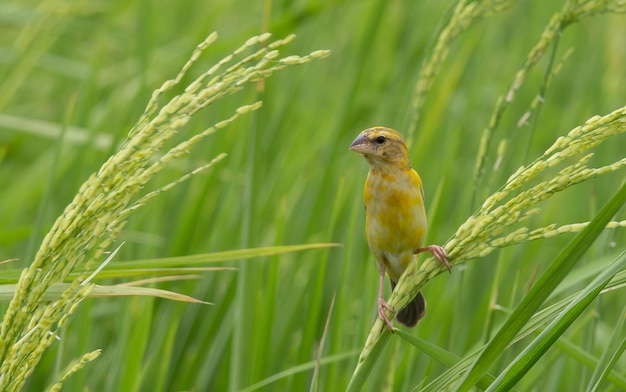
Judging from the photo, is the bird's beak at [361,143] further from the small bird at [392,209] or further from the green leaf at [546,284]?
the green leaf at [546,284]

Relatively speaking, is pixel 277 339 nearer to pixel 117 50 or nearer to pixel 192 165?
pixel 192 165

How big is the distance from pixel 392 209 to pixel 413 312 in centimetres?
34

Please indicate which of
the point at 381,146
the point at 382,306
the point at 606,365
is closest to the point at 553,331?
the point at 606,365

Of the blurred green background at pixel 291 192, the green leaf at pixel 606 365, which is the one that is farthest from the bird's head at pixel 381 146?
the green leaf at pixel 606 365

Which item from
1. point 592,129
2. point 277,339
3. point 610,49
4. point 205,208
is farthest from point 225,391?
point 610,49

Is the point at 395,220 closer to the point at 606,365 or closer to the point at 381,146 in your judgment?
the point at 381,146

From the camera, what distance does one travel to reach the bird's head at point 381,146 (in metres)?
3.05

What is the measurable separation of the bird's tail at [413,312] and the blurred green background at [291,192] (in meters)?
0.11

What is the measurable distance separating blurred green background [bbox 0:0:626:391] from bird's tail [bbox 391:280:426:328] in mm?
111

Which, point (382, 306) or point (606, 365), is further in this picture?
point (382, 306)

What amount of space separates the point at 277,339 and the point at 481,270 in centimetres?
81

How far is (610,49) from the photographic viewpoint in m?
5.33

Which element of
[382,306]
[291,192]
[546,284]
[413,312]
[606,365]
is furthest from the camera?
[291,192]

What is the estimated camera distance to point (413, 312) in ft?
10.0
